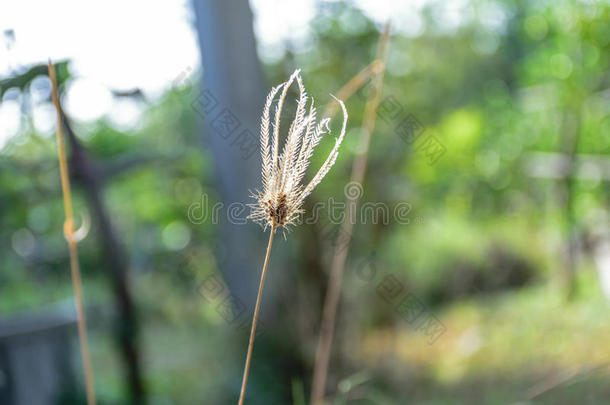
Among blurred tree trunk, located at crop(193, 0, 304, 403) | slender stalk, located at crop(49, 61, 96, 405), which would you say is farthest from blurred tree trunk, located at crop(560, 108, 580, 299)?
slender stalk, located at crop(49, 61, 96, 405)

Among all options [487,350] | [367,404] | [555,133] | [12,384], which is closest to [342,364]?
[367,404]

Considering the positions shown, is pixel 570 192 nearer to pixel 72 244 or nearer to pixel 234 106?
pixel 234 106

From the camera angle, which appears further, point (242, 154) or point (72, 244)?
point (242, 154)

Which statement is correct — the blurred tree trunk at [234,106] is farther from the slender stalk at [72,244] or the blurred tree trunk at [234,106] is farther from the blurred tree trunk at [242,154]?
the slender stalk at [72,244]

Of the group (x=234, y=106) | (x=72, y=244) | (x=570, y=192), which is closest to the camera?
(x=72, y=244)

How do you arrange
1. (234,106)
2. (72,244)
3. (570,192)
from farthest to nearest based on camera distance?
(570,192)
(234,106)
(72,244)

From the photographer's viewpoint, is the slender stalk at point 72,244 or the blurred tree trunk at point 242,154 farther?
the blurred tree trunk at point 242,154

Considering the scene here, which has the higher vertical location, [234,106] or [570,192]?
[234,106]

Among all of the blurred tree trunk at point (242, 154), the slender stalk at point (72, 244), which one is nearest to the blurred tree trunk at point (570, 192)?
the blurred tree trunk at point (242, 154)

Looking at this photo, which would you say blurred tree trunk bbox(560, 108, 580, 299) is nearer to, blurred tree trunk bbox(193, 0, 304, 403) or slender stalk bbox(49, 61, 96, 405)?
blurred tree trunk bbox(193, 0, 304, 403)

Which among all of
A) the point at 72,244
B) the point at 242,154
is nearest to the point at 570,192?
the point at 242,154

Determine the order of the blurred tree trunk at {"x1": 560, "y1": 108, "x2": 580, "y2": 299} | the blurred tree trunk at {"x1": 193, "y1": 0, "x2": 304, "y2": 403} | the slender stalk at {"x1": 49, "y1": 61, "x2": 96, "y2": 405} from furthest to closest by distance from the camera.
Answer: the blurred tree trunk at {"x1": 560, "y1": 108, "x2": 580, "y2": 299}, the blurred tree trunk at {"x1": 193, "y1": 0, "x2": 304, "y2": 403}, the slender stalk at {"x1": 49, "y1": 61, "x2": 96, "y2": 405}
